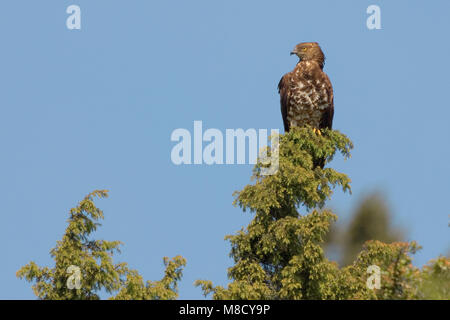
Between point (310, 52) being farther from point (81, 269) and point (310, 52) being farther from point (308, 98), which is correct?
point (81, 269)

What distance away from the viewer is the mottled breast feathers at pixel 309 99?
23656 millimetres

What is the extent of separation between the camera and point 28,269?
58.0 feet

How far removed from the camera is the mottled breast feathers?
23.7 metres

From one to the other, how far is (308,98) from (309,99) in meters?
0.04

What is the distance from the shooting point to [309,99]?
23.6 metres

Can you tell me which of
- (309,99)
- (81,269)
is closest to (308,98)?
(309,99)

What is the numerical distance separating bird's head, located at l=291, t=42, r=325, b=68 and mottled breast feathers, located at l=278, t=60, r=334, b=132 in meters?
0.30

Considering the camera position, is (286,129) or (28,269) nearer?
(28,269)

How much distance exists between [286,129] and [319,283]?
6.59 m

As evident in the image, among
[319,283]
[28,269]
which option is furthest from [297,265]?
[28,269]

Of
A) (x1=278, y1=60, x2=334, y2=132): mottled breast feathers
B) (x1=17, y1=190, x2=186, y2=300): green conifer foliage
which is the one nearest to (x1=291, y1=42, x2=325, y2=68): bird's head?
(x1=278, y1=60, x2=334, y2=132): mottled breast feathers
